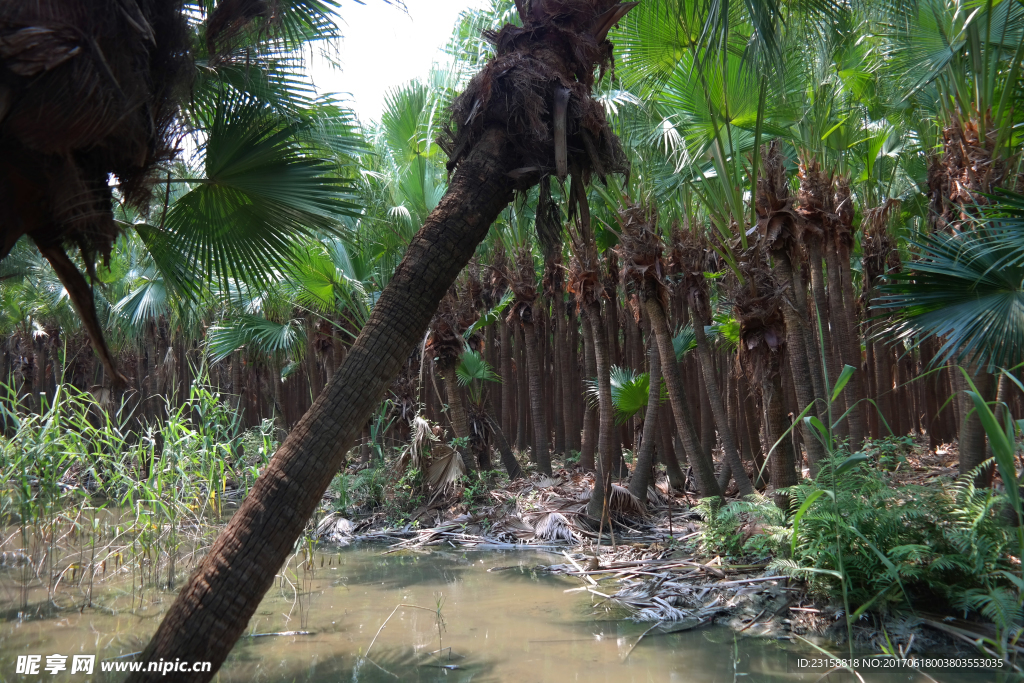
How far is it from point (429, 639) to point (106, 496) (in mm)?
3589

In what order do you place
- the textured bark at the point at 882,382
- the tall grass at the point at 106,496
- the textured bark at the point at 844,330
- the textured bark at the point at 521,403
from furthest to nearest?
the textured bark at the point at 521,403 → the textured bark at the point at 882,382 → the textured bark at the point at 844,330 → the tall grass at the point at 106,496

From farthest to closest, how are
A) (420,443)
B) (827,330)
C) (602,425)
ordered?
Answer: (420,443)
(827,330)
(602,425)

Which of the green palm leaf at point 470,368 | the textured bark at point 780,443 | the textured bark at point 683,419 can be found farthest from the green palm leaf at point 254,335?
the textured bark at point 780,443

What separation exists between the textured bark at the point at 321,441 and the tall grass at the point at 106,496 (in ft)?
12.2

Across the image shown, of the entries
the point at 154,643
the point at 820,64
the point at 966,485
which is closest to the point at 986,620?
the point at 966,485

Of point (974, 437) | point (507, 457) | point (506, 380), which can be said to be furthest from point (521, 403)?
point (974, 437)

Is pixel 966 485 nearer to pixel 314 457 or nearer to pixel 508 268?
pixel 314 457

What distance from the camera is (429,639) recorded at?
592cm

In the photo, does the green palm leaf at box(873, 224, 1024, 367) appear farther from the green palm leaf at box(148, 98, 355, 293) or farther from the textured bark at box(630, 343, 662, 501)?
the green palm leaf at box(148, 98, 355, 293)

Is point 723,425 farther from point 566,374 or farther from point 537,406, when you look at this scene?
point 566,374

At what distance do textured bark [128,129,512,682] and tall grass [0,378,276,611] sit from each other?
3732mm

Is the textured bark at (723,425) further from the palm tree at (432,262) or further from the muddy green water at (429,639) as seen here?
the palm tree at (432,262)

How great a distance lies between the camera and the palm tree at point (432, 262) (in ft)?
9.79

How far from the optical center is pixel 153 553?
710 centimetres
